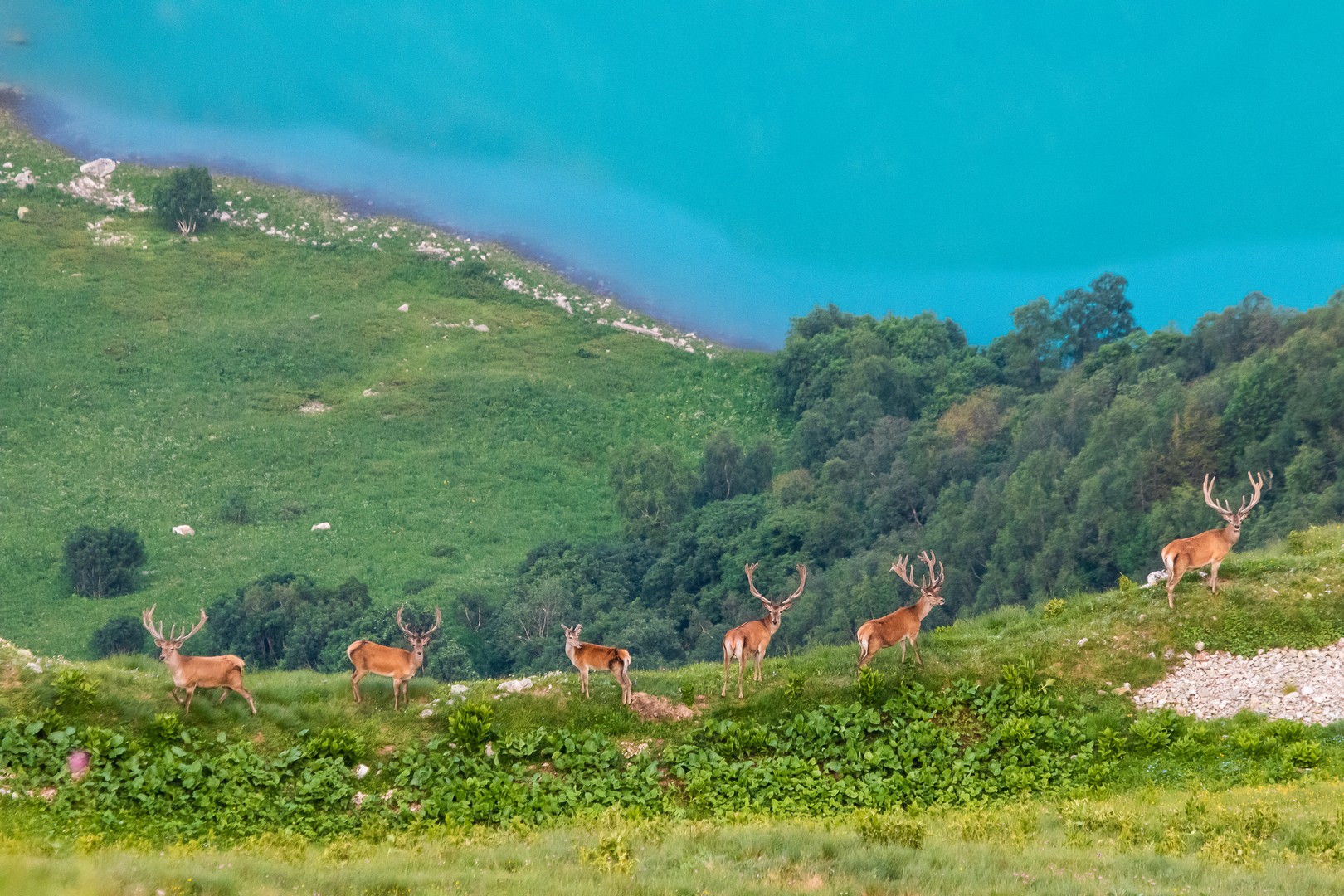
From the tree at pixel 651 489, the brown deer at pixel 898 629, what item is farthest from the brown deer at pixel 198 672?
the tree at pixel 651 489

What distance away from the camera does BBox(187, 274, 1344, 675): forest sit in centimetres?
6106

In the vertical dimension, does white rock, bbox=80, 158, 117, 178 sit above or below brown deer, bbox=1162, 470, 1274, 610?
above

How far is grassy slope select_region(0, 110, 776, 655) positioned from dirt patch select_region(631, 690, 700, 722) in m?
49.6

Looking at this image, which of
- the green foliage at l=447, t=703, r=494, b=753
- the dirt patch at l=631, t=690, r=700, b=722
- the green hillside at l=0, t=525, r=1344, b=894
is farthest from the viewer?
the dirt patch at l=631, t=690, r=700, b=722

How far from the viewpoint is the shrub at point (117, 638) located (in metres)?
58.7

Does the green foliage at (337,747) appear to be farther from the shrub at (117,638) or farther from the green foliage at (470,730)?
the shrub at (117,638)

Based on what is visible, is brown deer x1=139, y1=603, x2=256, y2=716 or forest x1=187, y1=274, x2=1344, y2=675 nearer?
brown deer x1=139, y1=603, x2=256, y2=716

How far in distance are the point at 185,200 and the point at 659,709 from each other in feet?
319

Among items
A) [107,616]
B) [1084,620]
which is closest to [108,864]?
[1084,620]

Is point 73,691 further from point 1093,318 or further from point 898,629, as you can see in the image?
point 1093,318

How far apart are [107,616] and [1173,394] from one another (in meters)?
61.6

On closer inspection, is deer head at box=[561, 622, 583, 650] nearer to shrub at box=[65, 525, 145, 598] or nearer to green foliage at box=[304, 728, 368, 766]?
green foliage at box=[304, 728, 368, 766]

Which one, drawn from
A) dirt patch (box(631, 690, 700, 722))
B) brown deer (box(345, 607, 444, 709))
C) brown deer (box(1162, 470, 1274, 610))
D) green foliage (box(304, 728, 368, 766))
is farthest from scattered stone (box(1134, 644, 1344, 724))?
green foliage (box(304, 728, 368, 766))

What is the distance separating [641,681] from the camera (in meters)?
19.2
